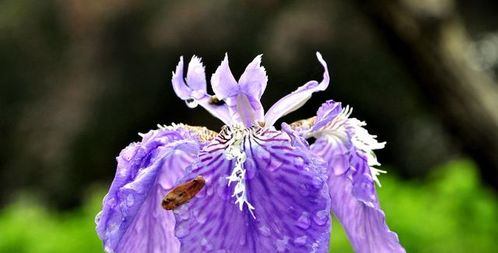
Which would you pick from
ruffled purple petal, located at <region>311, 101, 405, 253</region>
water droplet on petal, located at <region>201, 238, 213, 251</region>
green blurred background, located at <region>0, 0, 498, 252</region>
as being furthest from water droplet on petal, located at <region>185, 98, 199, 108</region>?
green blurred background, located at <region>0, 0, 498, 252</region>

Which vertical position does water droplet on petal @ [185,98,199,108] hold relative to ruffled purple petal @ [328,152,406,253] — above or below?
above

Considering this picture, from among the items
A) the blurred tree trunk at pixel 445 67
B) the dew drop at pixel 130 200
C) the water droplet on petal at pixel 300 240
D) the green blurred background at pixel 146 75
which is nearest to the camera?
the water droplet on petal at pixel 300 240

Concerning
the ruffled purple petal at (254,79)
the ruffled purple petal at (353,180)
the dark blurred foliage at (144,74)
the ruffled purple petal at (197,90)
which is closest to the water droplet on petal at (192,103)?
the ruffled purple petal at (197,90)

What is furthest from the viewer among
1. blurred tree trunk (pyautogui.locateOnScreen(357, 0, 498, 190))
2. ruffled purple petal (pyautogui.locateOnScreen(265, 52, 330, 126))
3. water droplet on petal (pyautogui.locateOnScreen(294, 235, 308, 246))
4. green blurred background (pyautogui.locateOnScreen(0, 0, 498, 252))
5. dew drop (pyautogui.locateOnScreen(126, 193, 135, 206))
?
green blurred background (pyautogui.locateOnScreen(0, 0, 498, 252))

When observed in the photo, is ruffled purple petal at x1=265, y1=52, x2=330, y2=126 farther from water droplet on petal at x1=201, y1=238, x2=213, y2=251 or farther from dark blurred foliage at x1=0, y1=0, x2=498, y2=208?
dark blurred foliage at x1=0, y1=0, x2=498, y2=208

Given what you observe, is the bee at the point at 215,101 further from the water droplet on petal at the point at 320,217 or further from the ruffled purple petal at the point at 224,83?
the water droplet on petal at the point at 320,217

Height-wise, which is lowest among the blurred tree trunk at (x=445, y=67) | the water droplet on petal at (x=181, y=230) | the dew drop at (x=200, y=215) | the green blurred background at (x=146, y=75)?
the water droplet on petal at (x=181, y=230)

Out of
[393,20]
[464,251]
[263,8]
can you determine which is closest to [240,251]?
[393,20]

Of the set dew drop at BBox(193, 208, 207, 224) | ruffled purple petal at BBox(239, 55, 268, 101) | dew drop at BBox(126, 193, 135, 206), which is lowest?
dew drop at BBox(193, 208, 207, 224)

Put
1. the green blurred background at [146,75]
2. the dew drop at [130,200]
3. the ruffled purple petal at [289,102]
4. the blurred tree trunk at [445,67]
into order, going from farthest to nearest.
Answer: the green blurred background at [146,75]
the blurred tree trunk at [445,67]
the ruffled purple petal at [289,102]
the dew drop at [130,200]

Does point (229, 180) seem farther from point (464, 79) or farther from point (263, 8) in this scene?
point (263, 8)
